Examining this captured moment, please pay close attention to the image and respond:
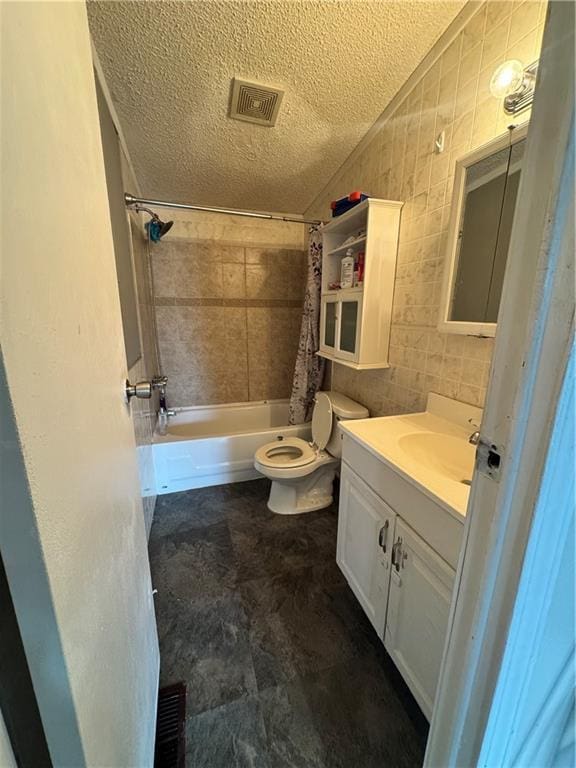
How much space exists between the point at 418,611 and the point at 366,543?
32cm

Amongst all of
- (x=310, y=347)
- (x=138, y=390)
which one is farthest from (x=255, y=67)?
(x=310, y=347)

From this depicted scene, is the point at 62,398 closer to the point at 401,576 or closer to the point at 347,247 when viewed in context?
the point at 401,576

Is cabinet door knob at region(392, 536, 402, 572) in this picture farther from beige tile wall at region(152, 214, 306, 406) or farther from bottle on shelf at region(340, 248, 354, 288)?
beige tile wall at region(152, 214, 306, 406)

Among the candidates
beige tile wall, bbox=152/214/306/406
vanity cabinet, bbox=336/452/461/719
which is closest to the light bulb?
vanity cabinet, bbox=336/452/461/719

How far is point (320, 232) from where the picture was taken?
7.04ft

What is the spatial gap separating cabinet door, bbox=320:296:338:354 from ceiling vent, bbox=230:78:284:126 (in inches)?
40.1

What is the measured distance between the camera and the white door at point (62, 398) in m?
0.32

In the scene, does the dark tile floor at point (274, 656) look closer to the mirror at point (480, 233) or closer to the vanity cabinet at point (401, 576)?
the vanity cabinet at point (401, 576)

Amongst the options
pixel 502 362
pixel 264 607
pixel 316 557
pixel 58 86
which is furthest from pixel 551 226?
pixel 316 557

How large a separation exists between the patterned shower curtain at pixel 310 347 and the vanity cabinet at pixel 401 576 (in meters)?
1.23

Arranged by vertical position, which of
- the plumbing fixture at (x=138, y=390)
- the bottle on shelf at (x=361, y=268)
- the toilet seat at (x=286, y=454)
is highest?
the bottle on shelf at (x=361, y=268)

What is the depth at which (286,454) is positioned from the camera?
7.45 ft

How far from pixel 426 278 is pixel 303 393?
1393 mm

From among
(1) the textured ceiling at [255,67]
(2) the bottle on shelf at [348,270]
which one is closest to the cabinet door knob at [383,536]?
(2) the bottle on shelf at [348,270]
